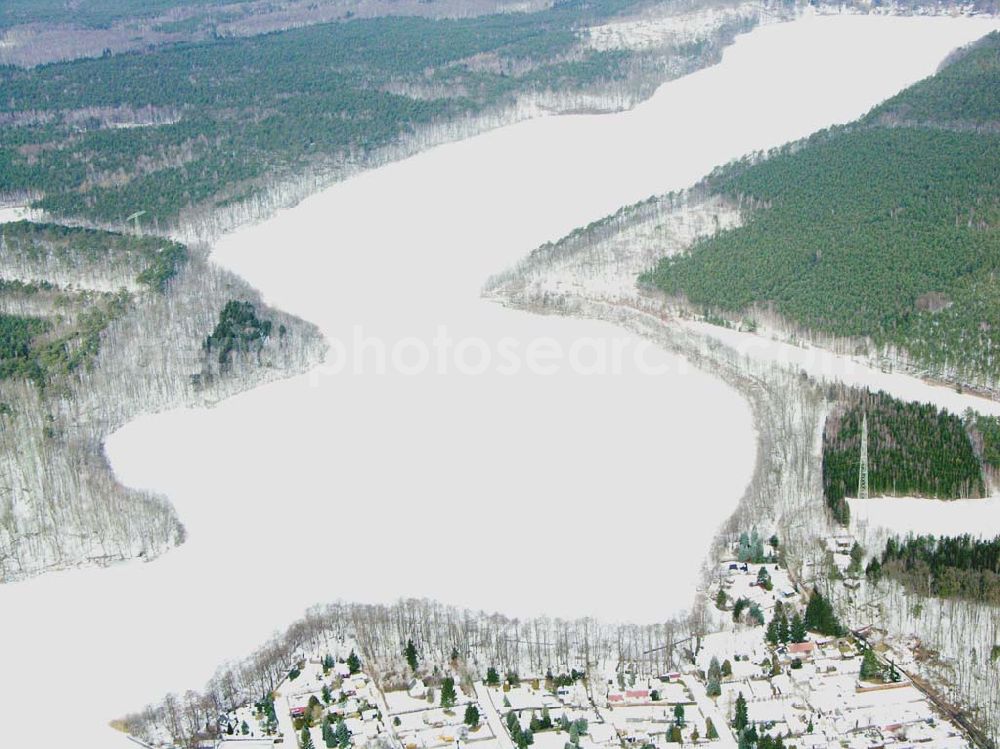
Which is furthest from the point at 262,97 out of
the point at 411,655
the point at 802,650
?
the point at 802,650

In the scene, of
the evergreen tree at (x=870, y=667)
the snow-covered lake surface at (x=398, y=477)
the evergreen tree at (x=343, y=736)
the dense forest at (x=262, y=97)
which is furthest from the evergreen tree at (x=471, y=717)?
the dense forest at (x=262, y=97)

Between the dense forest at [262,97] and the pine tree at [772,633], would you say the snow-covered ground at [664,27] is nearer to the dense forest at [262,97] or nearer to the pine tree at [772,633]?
the dense forest at [262,97]

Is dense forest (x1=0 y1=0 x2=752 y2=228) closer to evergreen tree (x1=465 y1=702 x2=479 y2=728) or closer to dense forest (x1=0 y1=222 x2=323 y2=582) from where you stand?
dense forest (x1=0 y1=222 x2=323 y2=582)

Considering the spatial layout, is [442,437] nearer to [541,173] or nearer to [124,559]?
[124,559]

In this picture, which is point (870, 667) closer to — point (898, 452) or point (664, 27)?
point (898, 452)

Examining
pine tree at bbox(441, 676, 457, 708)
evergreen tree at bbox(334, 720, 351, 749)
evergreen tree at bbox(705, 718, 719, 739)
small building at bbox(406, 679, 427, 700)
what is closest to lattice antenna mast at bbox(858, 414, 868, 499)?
evergreen tree at bbox(705, 718, 719, 739)

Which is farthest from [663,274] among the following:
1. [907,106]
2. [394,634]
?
[394,634]
